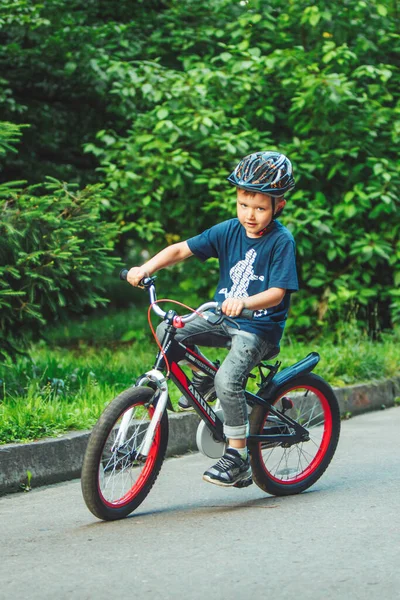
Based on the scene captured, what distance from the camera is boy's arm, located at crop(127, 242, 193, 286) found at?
16.2 feet

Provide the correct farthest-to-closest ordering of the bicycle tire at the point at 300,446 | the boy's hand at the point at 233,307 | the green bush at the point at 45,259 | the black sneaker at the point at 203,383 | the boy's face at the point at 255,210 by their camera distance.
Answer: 1. the green bush at the point at 45,259
2. the bicycle tire at the point at 300,446
3. the black sneaker at the point at 203,383
4. the boy's face at the point at 255,210
5. the boy's hand at the point at 233,307

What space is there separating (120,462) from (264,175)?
61.3 inches

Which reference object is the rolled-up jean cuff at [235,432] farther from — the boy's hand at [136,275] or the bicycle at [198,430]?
the boy's hand at [136,275]

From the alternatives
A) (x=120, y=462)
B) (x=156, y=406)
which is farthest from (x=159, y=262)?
(x=120, y=462)

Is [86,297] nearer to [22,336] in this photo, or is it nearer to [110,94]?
[22,336]

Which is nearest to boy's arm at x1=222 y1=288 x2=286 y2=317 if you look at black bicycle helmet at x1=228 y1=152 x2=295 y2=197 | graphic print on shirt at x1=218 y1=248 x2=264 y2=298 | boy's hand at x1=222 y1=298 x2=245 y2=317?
boy's hand at x1=222 y1=298 x2=245 y2=317

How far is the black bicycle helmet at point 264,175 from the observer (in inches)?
198

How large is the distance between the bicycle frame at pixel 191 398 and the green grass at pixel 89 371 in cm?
129

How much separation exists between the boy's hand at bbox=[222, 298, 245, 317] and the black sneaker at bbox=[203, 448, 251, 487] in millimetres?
821

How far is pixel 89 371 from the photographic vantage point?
26.2 ft

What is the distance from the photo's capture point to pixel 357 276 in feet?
34.6

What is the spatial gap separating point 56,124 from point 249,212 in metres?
6.60

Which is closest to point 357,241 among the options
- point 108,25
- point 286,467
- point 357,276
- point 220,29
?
point 357,276

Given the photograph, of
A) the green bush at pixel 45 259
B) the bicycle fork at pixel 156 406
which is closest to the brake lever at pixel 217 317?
the bicycle fork at pixel 156 406
